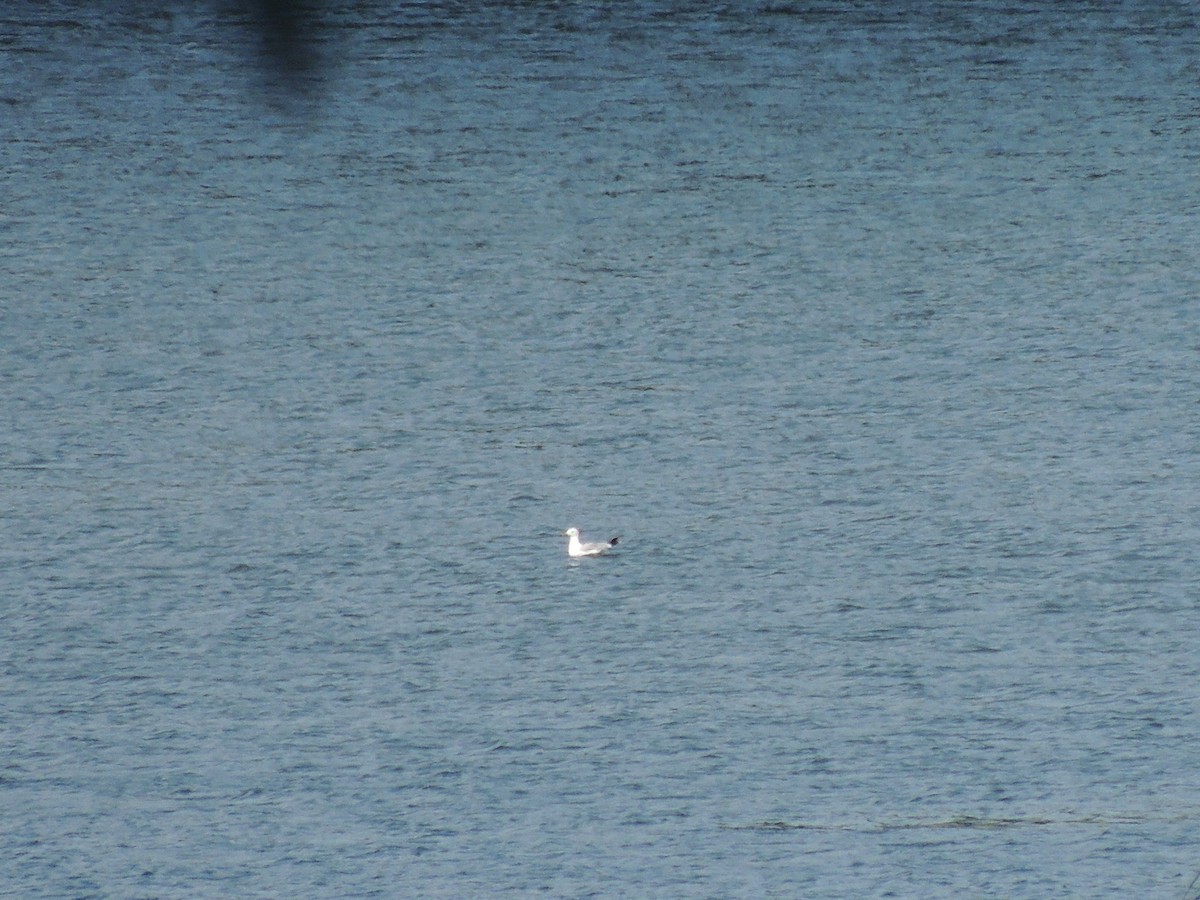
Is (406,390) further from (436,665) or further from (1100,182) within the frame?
(1100,182)

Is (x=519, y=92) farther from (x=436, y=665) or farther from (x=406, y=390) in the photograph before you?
(x=436, y=665)

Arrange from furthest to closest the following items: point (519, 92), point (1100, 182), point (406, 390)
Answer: point (519, 92), point (1100, 182), point (406, 390)

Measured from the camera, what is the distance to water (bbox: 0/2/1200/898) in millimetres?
6984

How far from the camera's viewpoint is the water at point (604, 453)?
698cm

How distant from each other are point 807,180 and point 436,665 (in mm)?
4662

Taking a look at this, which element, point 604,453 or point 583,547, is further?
point 604,453

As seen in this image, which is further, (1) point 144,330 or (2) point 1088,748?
(1) point 144,330

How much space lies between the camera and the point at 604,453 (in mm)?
9250

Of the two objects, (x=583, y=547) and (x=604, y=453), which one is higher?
(x=583, y=547)

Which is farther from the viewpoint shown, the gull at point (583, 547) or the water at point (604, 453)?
the gull at point (583, 547)

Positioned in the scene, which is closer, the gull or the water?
the water

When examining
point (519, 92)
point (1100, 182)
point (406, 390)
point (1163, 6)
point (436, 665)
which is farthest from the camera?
point (1163, 6)

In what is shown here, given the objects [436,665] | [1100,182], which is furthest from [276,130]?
[436,665]

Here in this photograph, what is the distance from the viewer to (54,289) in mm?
10680
